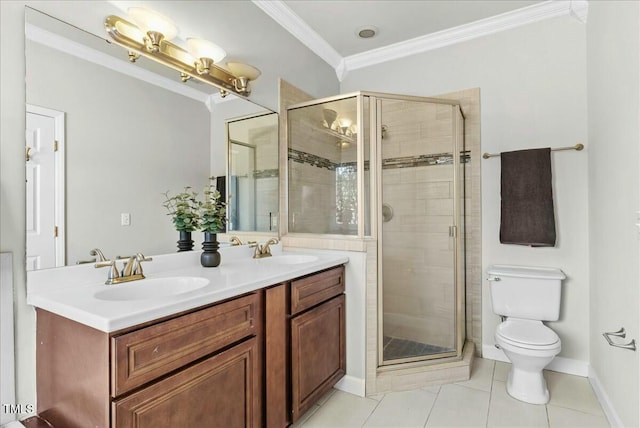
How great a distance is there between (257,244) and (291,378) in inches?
35.1

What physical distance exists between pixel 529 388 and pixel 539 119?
1.82 metres

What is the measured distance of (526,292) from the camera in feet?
7.55

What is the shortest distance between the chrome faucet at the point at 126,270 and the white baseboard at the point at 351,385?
1407 millimetres

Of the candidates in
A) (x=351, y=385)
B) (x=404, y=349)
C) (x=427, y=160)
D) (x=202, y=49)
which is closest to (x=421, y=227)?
(x=427, y=160)

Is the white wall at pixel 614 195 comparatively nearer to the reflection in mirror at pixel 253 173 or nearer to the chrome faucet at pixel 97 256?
the reflection in mirror at pixel 253 173

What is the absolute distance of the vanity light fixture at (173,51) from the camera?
Result: 1503mm

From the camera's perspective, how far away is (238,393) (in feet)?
4.43

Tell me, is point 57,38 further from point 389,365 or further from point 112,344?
point 389,365

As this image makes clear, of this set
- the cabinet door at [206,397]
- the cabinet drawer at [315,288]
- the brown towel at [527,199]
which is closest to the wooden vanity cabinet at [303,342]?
the cabinet drawer at [315,288]

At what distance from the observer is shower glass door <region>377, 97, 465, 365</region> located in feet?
7.75

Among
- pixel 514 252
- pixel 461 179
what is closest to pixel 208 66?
pixel 461 179

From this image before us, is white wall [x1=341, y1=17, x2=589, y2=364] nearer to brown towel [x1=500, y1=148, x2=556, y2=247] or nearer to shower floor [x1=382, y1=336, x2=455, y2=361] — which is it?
brown towel [x1=500, y1=148, x2=556, y2=247]

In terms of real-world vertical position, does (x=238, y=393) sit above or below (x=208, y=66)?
below

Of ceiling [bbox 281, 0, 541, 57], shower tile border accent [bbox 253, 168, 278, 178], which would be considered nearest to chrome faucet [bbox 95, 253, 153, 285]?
shower tile border accent [bbox 253, 168, 278, 178]
